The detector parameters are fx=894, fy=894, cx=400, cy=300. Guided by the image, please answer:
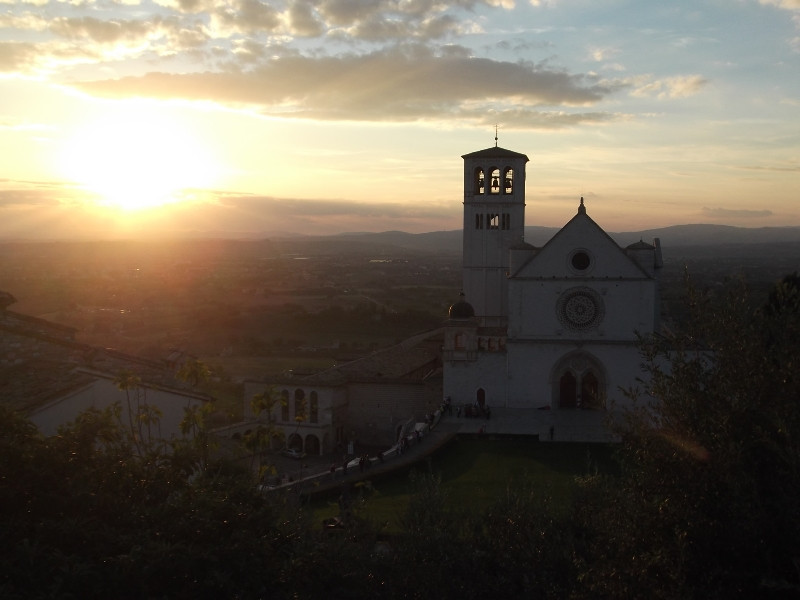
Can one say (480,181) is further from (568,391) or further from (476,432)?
(476,432)

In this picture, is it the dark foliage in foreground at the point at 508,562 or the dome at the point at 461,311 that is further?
the dome at the point at 461,311

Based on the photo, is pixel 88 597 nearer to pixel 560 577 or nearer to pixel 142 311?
pixel 560 577

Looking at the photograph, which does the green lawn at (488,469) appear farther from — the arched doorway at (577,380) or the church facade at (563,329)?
the arched doorway at (577,380)

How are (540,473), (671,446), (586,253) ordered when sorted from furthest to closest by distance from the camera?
(586,253)
(540,473)
(671,446)

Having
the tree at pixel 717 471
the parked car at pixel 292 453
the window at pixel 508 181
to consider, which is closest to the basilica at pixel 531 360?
the parked car at pixel 292 453

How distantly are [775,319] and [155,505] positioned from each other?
277 inches

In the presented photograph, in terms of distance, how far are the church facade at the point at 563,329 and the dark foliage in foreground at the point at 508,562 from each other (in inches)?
925

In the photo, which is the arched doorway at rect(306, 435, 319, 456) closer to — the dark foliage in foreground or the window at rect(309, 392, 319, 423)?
the window at rect(309, 392, 319, 423)

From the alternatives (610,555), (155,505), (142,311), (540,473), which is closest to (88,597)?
(155,505)

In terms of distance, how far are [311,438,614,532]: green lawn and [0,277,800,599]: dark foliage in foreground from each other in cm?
1046

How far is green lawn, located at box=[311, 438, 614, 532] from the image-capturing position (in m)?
22.9

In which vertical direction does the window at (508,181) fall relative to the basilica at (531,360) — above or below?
above

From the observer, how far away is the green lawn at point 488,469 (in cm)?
2292

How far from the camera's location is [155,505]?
10.1m
